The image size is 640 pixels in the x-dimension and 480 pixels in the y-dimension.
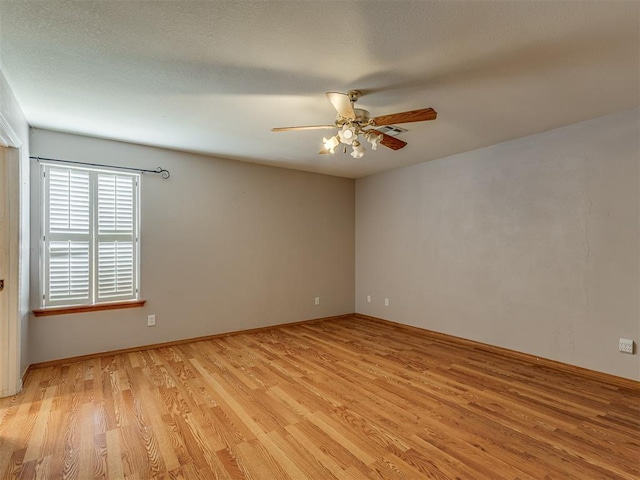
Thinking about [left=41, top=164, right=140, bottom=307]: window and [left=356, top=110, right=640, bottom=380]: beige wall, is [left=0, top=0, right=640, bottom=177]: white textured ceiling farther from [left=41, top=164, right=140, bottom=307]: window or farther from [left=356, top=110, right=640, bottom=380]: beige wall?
[left=41, top=164, right=140, bottom=307]: window

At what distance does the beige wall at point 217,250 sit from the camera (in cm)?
365

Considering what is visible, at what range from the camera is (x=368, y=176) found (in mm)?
5691

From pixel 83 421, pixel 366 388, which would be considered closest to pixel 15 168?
pixel 83 421

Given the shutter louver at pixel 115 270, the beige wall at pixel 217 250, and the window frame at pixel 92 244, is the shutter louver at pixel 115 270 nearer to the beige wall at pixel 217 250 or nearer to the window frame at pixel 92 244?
the window frame at pixel 92 244

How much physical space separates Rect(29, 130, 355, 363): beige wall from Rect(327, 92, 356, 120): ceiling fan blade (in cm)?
267

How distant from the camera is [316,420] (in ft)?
7.74

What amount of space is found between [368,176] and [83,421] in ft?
15.9

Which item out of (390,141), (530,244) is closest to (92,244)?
(390,141)

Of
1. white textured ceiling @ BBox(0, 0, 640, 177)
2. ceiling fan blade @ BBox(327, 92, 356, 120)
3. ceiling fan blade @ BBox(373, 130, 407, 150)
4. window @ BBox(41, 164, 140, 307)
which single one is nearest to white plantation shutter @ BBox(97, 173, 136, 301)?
window @ BBox(41, 164, 140, 307)

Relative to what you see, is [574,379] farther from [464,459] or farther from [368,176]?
[368,176]

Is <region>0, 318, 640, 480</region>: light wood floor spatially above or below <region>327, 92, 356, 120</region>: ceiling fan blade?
below

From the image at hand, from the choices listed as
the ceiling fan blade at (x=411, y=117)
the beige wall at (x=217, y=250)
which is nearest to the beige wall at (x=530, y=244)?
the beige wall at (x=217, y=250)

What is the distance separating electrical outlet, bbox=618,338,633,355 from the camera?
2.95 meters

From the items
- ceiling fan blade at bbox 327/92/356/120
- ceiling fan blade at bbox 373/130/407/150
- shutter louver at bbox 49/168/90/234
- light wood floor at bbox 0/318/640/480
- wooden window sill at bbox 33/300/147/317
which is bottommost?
light wood floor at bbox 0/318/640/480
